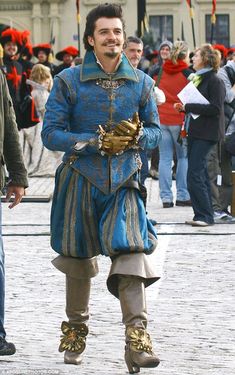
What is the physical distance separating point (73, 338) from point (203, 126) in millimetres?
6410

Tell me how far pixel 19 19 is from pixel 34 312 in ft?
225

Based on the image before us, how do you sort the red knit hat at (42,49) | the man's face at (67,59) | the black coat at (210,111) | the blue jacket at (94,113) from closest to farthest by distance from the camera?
1. the blue jacket at (94,113)
2. the black coat at (210,111)
3. the red knit hat at (42,49)
4. the man's face at (67,59)

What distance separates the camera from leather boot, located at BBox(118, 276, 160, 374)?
632 cm

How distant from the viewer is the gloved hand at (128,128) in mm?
6516

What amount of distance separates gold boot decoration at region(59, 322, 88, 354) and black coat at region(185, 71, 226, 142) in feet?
20.6

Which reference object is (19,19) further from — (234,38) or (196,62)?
(196,62)

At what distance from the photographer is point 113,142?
6523 mm

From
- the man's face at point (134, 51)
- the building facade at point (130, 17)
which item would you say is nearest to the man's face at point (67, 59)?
the man's face at point (134, 51)

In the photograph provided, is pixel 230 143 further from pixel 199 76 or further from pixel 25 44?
pixel 25 44

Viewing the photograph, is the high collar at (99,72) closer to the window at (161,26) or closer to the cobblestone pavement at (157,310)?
the cobblestone pavement at (157,310)

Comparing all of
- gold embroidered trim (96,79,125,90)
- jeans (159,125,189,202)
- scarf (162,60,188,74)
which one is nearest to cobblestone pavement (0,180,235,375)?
gold embroidered trim (96,79,125,90)

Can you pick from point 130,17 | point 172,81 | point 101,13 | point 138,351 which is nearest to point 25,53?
point 172,81

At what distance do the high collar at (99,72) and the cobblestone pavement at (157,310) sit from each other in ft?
4.25

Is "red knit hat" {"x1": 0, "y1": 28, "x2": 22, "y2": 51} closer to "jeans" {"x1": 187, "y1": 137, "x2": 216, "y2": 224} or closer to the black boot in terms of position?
"jeans" {"x1": 187, "y1": 137, "x2": 216, "y2": 224}
